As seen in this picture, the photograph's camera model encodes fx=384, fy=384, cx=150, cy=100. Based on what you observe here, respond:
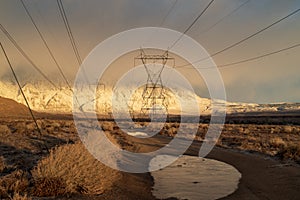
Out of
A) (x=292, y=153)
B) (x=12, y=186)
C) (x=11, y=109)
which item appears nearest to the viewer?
(x=12, y=186)

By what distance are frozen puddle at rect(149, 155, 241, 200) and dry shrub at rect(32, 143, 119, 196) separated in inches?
91.0

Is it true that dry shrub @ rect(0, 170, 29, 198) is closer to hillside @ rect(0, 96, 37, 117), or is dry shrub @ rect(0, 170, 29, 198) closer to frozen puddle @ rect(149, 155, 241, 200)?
frozen puddle @ rect(149, 155, 241, 200)

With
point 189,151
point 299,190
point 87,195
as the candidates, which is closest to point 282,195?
point 299,190

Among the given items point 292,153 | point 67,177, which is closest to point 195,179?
→ point 67,177

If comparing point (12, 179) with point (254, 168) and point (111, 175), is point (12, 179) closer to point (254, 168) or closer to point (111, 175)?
point (111, 175)

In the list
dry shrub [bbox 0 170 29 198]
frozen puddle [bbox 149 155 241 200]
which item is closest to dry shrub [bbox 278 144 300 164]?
frozen puddle [bbox 149 155 241 200]

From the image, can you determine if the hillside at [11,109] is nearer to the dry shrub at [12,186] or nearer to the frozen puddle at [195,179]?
the frozen puddle at [195,179]

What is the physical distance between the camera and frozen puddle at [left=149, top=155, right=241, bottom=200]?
14555mm

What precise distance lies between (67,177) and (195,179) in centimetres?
714

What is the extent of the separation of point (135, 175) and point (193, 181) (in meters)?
2.82

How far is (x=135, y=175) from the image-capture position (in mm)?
18297

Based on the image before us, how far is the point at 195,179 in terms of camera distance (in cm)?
1789

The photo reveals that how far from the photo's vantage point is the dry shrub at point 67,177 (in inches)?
481

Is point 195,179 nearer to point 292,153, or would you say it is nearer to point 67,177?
point 67,177
